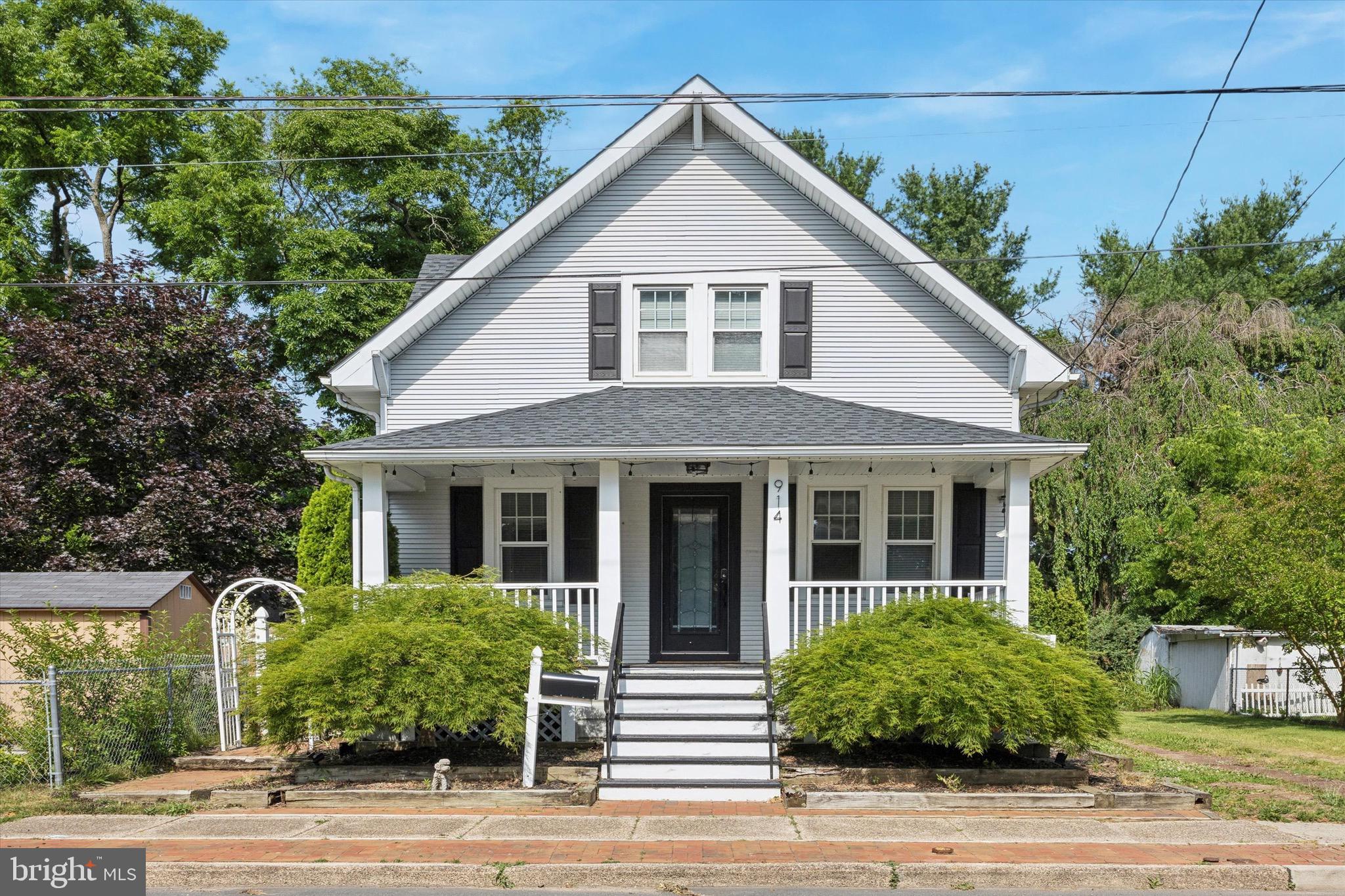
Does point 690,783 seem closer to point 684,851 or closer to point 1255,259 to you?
point 684,851

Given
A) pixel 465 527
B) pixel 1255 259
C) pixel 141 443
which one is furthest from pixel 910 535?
pixel 1255 259

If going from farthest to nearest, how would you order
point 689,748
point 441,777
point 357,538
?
point 357,538 < point 689,748 < point 441,777

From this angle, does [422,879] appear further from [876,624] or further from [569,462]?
[569,462]

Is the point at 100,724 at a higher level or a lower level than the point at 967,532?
lower

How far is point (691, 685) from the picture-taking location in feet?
40.2

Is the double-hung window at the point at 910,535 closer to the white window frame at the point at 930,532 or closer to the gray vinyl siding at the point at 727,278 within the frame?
the white window frame at the point at 930,532

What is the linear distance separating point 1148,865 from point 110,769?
9936mm

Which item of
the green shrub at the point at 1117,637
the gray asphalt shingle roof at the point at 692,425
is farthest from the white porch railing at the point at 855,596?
the green shrub at the point at 1117,637

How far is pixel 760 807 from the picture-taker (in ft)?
32.2

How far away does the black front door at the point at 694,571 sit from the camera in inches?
551

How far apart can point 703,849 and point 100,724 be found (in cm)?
696

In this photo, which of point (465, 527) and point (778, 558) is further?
point (465, 527)

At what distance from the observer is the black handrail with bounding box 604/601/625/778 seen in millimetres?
10773

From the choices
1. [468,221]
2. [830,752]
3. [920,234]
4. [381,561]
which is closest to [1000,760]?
[830,752]
